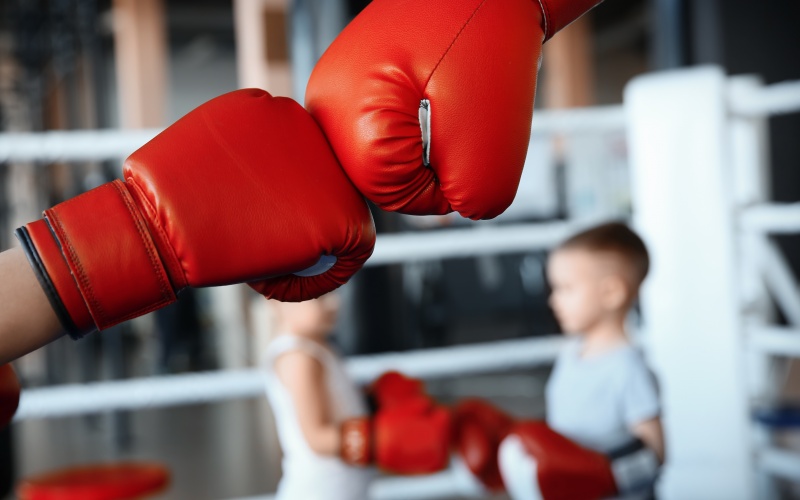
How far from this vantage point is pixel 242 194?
1.92 feet

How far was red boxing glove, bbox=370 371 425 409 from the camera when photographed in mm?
1333

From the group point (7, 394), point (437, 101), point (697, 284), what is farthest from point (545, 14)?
point (697, 284)

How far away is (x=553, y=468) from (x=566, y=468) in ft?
0.06

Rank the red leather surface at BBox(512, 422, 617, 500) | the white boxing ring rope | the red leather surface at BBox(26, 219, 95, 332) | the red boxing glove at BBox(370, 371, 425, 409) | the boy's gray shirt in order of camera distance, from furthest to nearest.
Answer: the white boxing ring rope
the red boxing glove at BBox(370, 371, 425, 409)
the boy's gray shirt
the red leather surface at BBox(512, 422, 617, 500)
the red leather surface at BBox(26, 219, 95, 332)

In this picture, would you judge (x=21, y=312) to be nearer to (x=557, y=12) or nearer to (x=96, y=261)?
(x=96, y=261)

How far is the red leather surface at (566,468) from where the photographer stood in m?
1.11

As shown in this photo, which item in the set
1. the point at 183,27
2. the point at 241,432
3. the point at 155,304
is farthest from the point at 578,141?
the point at 155,304

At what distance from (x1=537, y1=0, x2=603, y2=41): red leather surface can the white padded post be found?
902mm

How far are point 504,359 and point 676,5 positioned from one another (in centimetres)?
77

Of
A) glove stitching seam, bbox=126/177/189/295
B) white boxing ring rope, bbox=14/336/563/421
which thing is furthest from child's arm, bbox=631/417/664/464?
glove stitching seam, bbox=126/177/189/295

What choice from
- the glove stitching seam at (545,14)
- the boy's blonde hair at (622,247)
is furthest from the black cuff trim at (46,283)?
the boy's blonde hair at (622,247)

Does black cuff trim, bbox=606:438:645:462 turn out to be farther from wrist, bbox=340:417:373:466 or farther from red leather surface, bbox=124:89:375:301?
red leather surface, bbox=124:89:375:301

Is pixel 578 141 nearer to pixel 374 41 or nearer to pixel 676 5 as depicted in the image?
pixel 676 5

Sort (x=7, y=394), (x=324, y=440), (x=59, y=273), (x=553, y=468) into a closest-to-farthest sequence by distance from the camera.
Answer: (x=59, y=273) → (x=7, y=394) → (x=553, y=468) → (x=324, y=440)
